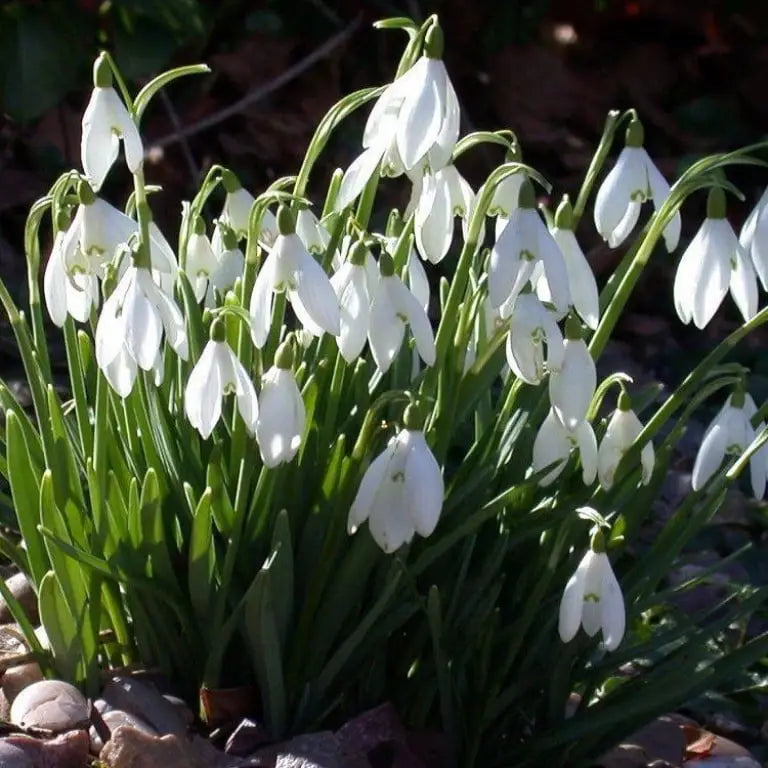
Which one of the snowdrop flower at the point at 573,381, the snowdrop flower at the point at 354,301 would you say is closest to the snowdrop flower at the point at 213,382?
the snowdrop flower at the point at 354,301

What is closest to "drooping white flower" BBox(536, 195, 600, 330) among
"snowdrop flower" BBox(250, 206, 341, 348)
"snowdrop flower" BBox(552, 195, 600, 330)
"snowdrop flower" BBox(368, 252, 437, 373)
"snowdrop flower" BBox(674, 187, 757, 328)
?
"snowdrop flower" BBox(552, 195, 600, 330)

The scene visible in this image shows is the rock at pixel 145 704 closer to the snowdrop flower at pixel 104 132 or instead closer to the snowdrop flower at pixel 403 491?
the snowdrop flower at pixel 403 491

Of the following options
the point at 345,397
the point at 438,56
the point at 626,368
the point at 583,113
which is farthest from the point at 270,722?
the point at 583,113

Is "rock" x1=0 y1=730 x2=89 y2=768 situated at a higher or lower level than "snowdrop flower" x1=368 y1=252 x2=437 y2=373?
lower

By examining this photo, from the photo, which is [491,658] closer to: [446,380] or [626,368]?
[446,380]

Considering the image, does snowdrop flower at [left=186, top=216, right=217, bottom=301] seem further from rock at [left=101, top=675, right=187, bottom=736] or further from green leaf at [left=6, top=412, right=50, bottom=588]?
rock at [left=101, top=675, right=187, bottom=736]

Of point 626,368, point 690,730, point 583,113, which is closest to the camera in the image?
point 690,730
